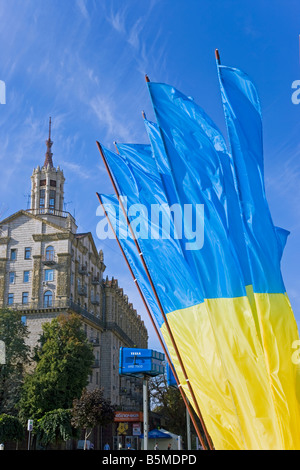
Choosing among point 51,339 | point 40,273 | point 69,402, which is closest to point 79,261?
point 40,273

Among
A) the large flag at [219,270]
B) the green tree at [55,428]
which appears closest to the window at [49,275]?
the green tree at [55,428]

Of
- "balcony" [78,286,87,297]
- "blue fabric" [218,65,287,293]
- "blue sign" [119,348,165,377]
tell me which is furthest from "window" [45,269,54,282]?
"blue fabric" [218,65,287,293]

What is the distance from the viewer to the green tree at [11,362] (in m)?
47.8

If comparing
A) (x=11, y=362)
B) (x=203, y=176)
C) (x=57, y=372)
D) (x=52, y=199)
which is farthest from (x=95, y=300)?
(x=203, y=176)

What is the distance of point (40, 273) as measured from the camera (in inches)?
2322

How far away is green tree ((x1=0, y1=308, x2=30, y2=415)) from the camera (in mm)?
47791

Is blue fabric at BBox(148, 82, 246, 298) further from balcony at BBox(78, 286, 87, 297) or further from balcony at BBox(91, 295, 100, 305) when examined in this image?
balcony at BBox(91, 295, 100, 305)

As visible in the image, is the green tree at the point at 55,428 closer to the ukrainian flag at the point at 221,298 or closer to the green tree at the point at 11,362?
the green tree at the point at 11,362

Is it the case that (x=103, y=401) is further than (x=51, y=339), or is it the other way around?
(x=51, y=339)

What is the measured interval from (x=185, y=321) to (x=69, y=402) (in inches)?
1480

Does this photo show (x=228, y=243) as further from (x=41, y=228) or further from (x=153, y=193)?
(x=41, y=228)

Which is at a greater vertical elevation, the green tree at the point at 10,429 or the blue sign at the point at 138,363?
the blue sign at the point at 138,363

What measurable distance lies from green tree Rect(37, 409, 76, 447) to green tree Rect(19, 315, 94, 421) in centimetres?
195

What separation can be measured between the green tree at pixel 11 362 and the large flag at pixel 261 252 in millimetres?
41459
